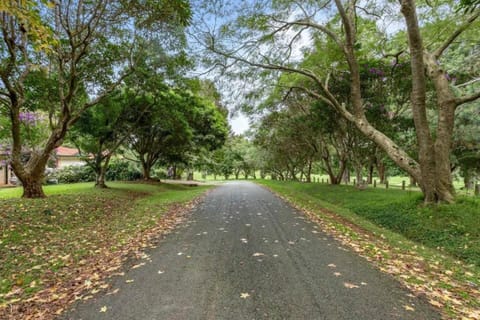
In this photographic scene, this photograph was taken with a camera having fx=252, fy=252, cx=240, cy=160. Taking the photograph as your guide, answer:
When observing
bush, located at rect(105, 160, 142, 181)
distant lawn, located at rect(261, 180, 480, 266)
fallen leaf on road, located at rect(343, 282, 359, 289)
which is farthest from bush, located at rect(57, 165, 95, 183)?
fallen leaf on road, located at rect(343, 282, 359, 289)

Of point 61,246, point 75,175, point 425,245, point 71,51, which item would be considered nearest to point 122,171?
point 75,175

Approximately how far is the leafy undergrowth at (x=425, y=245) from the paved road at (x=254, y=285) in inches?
16.4

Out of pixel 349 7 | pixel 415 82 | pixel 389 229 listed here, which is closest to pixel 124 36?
pixel 349 7

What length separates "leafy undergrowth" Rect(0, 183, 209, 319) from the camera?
3360 millimetres

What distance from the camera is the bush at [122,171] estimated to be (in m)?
24.7

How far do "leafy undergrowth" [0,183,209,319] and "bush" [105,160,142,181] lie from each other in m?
15.9

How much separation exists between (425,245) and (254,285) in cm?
513

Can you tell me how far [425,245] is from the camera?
20.2 feet

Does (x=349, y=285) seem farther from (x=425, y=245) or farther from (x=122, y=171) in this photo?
(x=122, y=171)

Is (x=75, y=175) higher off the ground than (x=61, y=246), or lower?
higher

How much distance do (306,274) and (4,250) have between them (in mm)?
5681

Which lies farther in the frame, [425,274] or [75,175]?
[75,175]

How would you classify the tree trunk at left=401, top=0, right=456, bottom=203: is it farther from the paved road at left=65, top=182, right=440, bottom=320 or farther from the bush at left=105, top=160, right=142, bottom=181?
the bush at left=105, top=160, right=142, bottom=181

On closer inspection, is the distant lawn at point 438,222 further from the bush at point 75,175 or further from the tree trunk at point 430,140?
the bush at point 75,175
